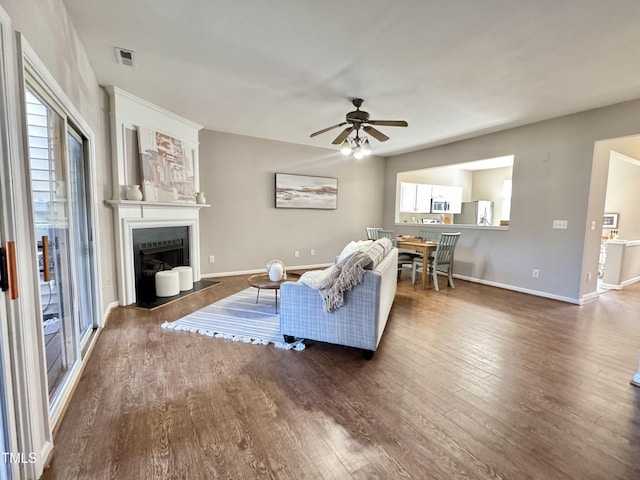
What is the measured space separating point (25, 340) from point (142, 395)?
892 mm

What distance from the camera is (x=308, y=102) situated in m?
3.65

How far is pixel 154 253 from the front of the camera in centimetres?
419

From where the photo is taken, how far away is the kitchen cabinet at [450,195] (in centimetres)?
745

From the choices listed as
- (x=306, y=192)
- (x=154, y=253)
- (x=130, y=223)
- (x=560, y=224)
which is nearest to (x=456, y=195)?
(x=560, y=224)

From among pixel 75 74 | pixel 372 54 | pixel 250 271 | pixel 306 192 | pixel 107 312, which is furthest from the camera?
pixel 306 192

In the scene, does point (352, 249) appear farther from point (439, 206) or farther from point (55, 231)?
point (439, 206)

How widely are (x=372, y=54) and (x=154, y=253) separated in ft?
12.2

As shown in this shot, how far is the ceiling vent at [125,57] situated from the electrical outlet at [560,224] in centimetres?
546

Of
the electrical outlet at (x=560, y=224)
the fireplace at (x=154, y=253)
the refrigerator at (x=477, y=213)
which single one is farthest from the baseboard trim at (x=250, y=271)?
the refrigerator at (x=477, y=213)

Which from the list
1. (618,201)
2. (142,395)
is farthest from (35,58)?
(618,201)

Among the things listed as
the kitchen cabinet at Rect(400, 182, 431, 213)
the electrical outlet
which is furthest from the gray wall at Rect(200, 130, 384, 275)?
the electrical outlet

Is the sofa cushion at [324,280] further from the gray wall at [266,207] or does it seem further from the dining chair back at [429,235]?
the dining chair back at [429,235]

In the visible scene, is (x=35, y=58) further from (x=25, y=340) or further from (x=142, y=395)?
(x=142, y=395)

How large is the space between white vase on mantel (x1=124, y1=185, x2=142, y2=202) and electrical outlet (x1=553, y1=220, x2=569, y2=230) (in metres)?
5.59
